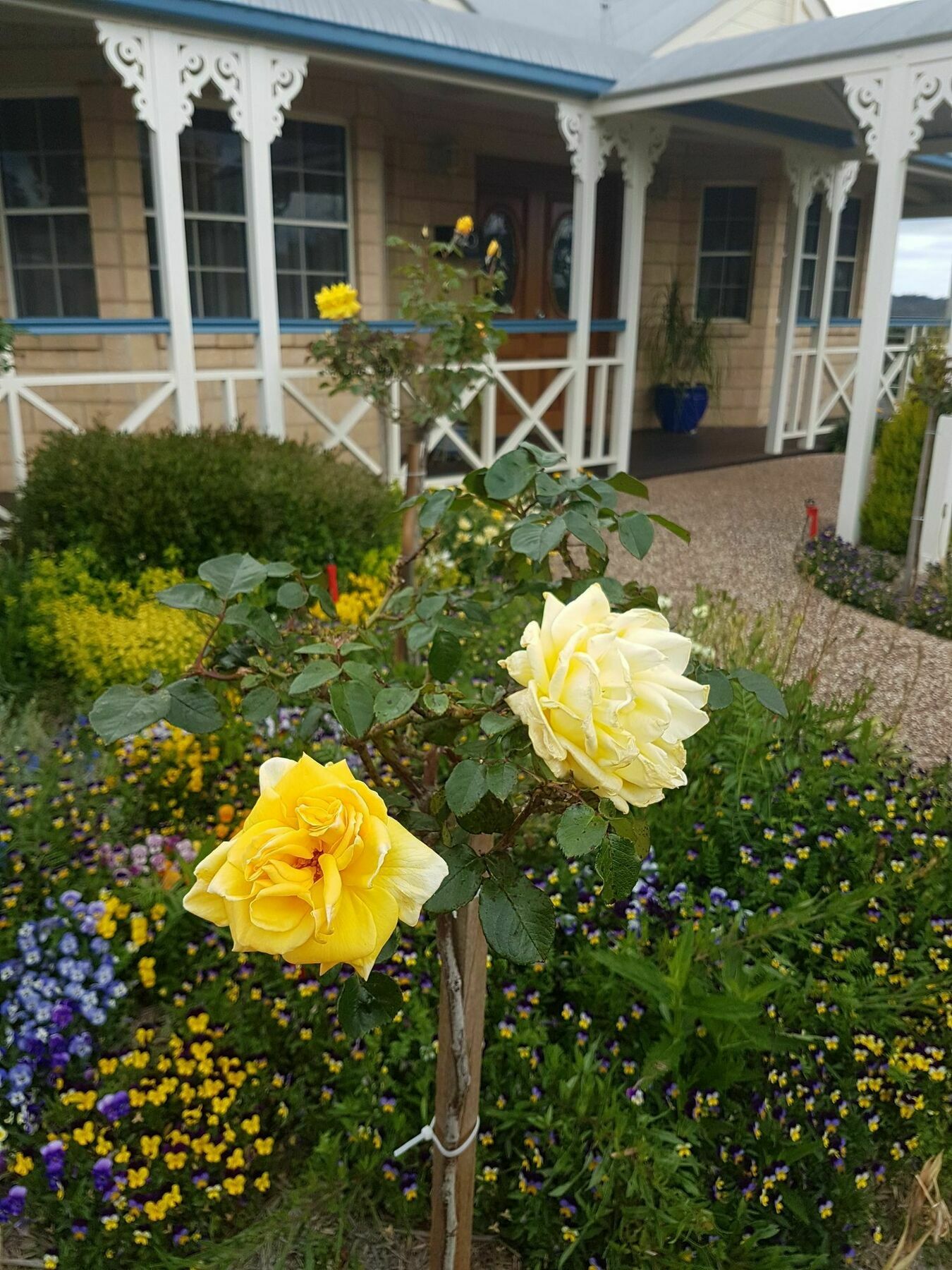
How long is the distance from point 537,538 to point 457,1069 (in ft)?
2.58

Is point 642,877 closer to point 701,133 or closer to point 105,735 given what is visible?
point 105,735

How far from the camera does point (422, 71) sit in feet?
21.1

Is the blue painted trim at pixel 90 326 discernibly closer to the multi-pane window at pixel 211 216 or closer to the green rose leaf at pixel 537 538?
the multi-pane window at pixel 211 216

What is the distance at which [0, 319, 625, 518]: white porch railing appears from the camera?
571 centimetres

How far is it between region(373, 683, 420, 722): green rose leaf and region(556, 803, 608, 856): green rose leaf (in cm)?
23

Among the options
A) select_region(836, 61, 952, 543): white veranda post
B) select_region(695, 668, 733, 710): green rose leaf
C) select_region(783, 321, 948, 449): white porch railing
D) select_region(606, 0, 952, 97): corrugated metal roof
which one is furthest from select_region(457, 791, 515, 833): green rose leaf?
select_region(783, 321, 948, 449): white porch railing

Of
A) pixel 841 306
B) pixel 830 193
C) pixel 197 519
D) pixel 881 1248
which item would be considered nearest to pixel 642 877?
pixel 881 1248

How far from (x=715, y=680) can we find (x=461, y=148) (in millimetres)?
9057

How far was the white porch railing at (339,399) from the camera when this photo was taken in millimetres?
5715

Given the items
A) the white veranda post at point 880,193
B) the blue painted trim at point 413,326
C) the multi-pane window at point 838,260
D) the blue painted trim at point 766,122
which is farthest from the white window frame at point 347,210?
the multi-pane window at point 838,260

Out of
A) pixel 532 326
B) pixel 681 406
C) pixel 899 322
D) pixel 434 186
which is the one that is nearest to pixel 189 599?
pixel 532 326

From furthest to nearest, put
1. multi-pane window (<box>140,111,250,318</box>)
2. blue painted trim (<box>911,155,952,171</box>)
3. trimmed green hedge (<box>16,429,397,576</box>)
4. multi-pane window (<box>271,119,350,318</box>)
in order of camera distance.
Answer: blue painted trim (<box>911,155,952,171</box>) → multi-pane window (<box>271,119,350,318</box>) → multi-pane window (<box>140,111,250,318</box>) → trimmed green hedge (<box>16,429,397,576</box>)

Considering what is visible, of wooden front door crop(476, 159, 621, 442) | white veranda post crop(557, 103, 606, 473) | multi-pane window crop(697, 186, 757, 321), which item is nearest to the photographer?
white veranda post crop(557, 103, 606, 473)

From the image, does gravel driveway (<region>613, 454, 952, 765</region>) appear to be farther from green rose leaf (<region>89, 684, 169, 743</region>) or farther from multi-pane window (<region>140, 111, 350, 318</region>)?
multi-pane window (<region>140, 111, 350, 318</region>)
